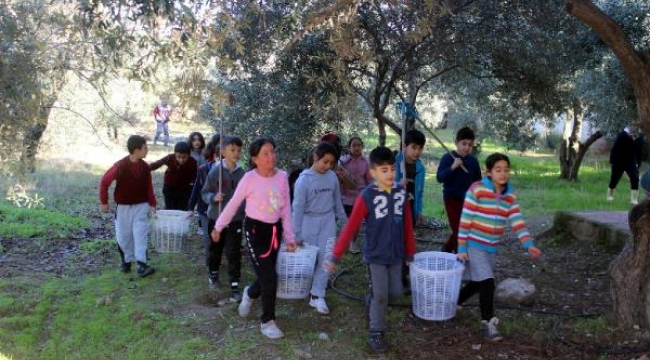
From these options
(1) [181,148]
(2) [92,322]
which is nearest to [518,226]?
→ (2) [92,322]

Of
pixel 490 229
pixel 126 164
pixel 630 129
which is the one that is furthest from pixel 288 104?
pixel 630 129

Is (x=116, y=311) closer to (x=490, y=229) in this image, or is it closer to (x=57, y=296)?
(x=57, y=296)

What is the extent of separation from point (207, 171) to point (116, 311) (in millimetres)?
1937

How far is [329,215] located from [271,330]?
1265 mm

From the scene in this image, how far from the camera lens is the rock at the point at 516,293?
19.4 feet

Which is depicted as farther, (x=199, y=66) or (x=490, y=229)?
(x=490, y=229)

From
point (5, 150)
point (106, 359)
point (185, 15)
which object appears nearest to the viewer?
point (185, 15)

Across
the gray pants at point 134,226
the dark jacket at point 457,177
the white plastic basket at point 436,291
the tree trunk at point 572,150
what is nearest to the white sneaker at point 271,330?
the white plastic basket at point 436,291

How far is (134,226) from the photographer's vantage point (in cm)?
711

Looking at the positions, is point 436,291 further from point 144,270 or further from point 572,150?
point 572,150

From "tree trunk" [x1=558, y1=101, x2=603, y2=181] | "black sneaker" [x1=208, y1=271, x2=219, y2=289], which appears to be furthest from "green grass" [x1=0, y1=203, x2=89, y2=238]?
"tree trunk" [x1=558, y1=101, x2=603, y2=181]

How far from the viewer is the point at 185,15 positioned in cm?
456

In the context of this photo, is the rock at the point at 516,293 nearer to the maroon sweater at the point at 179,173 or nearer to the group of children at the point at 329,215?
the group of children at the point at 329,215

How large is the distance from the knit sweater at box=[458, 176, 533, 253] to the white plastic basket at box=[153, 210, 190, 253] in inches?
142
